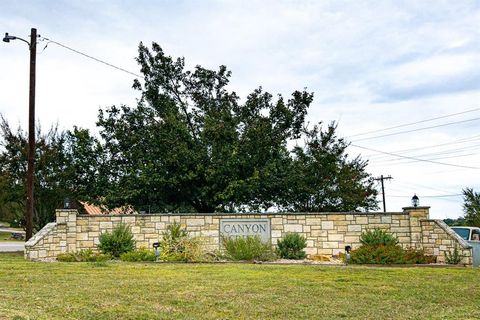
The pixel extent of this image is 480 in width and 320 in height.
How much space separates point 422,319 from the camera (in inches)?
262

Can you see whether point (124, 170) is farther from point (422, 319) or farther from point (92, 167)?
point (422, 319)

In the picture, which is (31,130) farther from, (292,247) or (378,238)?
(378,238)

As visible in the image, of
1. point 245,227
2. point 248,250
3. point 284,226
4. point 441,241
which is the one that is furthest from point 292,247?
point 441,241

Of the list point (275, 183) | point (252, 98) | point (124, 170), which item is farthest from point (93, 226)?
point (252, 98)

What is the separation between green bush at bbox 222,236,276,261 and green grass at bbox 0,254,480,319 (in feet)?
10.9

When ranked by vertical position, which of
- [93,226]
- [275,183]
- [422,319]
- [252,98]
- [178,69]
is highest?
[178,69]

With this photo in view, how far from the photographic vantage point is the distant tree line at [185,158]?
2042cm

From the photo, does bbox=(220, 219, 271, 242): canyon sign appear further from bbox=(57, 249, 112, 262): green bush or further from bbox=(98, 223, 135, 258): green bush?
bbox=(57, 249, 112, 262): green bush

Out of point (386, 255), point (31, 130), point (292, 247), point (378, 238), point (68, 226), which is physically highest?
point (31, 130)

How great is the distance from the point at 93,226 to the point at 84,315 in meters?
11.1

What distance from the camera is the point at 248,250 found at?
15055 mm

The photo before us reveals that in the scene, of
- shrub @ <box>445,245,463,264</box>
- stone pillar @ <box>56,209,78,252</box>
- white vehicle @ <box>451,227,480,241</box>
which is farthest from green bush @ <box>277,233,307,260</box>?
stone pillar @ <box>56,209,78,252</box>

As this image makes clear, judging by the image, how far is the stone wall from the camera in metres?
17.0

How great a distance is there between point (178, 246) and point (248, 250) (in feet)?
7.04
